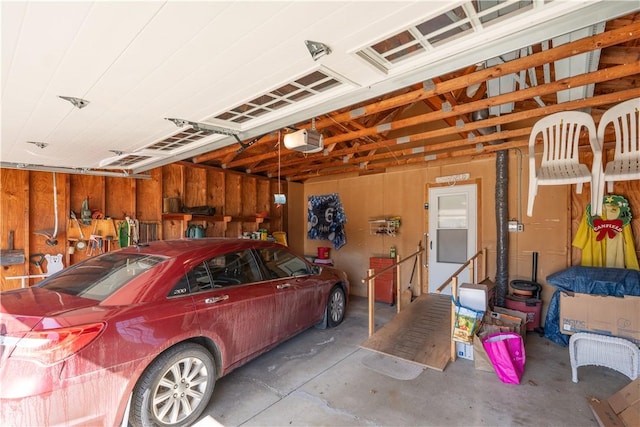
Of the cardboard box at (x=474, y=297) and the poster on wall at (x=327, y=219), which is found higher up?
the poster on wall at (x=327, y=219)

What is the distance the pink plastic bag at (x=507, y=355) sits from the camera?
9.89 feet

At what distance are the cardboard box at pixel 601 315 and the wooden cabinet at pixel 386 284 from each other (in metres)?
2.68

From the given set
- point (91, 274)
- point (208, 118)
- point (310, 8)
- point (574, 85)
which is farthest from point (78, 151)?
point (574, 85)

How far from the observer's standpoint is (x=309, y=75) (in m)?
1.95

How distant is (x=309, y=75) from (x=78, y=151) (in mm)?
3169

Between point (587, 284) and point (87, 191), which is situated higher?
point (87, 191)

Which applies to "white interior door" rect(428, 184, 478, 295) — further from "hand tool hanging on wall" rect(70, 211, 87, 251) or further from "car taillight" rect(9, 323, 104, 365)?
"hand tool hanging on wall" rect(70, 211, 87, 251)

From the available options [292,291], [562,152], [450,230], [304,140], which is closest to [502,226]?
[450,230]

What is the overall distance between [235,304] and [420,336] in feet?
8.52

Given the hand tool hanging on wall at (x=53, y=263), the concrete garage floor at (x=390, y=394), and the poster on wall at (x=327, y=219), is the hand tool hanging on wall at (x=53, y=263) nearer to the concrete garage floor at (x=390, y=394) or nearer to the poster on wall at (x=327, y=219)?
the concrete garage floor at (x=390, y=394)

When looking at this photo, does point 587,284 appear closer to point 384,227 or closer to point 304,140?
point 384,227

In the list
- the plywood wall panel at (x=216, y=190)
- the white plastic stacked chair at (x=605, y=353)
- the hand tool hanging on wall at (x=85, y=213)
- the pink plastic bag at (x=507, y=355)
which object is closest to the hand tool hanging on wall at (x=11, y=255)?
the hand tool hanging on wall at (x=85, y=213)

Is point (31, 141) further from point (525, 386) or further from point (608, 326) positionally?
point (608, 326)

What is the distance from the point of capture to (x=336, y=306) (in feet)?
15.0
